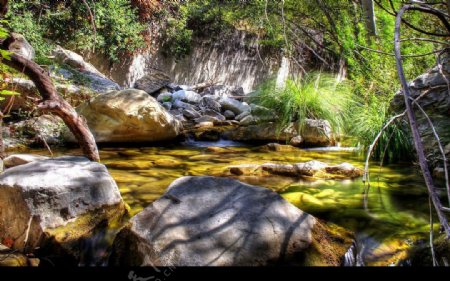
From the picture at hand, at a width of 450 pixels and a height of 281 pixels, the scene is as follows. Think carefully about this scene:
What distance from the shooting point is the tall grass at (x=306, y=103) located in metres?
5.81

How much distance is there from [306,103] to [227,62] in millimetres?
5787

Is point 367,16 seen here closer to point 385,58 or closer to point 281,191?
point 385,58

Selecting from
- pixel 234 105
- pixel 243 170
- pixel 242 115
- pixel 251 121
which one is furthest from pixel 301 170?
pixel 234 105

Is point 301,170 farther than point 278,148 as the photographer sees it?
No

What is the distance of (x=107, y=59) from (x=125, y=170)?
668 centimetres

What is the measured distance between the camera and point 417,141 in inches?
27.7

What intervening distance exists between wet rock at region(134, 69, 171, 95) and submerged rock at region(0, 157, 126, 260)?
6.93 meters

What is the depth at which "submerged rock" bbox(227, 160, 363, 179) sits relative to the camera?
11.6 ft

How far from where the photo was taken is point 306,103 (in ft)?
19.3

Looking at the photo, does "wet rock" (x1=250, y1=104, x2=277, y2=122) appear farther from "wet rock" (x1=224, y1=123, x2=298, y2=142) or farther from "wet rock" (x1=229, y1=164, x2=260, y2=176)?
"wet rock" (x1=229, y1=164, x2=260, y2=176)

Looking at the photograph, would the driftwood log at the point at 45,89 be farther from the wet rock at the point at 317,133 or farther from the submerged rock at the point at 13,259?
the wet rock at the point at 317,133

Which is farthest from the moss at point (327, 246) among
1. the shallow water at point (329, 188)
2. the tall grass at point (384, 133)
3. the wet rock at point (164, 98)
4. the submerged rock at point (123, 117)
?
the wet rock at point (164, 98)

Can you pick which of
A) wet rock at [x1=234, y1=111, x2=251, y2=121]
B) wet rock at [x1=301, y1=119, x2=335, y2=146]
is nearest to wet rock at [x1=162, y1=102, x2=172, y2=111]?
wet rock at [x1=234, y1=111, x2=251, y2=121]

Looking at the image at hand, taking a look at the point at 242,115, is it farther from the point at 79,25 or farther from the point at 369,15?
the point at 79,25
